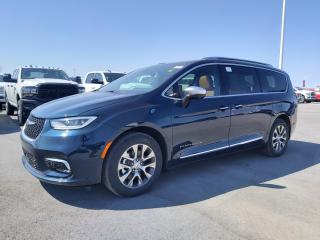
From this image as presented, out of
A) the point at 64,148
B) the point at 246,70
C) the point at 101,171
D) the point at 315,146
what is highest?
the point at 246,70

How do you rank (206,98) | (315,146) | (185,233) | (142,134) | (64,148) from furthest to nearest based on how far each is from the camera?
1. (315,146)
2. (206,98)
3. (142,134)
4. (64,148)
5. (185,233)

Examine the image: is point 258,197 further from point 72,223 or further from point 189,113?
point 72,223

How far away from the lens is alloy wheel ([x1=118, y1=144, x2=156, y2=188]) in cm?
391

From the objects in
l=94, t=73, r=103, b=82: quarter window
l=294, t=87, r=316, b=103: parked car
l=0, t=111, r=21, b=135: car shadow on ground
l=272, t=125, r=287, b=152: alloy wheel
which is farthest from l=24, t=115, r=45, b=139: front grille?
l=294, t=87, r=316, b=103: parked car

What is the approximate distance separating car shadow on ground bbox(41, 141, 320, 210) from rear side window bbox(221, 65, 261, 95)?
4.21 feet

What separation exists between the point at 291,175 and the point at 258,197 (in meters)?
1.31

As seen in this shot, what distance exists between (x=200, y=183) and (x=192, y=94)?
1.29 m

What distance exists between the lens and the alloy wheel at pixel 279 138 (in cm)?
612

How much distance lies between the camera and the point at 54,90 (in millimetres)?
9250

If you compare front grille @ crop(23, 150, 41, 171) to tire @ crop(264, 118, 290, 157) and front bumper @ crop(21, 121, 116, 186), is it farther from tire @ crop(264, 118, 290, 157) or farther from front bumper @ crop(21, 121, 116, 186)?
tire @ crop(264, 118, 290, 157)

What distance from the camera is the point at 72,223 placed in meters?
3.31

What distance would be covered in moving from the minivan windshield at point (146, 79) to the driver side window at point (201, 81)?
18 cm

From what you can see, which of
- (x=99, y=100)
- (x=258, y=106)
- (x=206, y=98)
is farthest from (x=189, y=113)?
(x=258, y=106)

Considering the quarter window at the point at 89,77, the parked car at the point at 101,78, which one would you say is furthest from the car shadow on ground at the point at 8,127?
the quarter window at the point at 89,77
